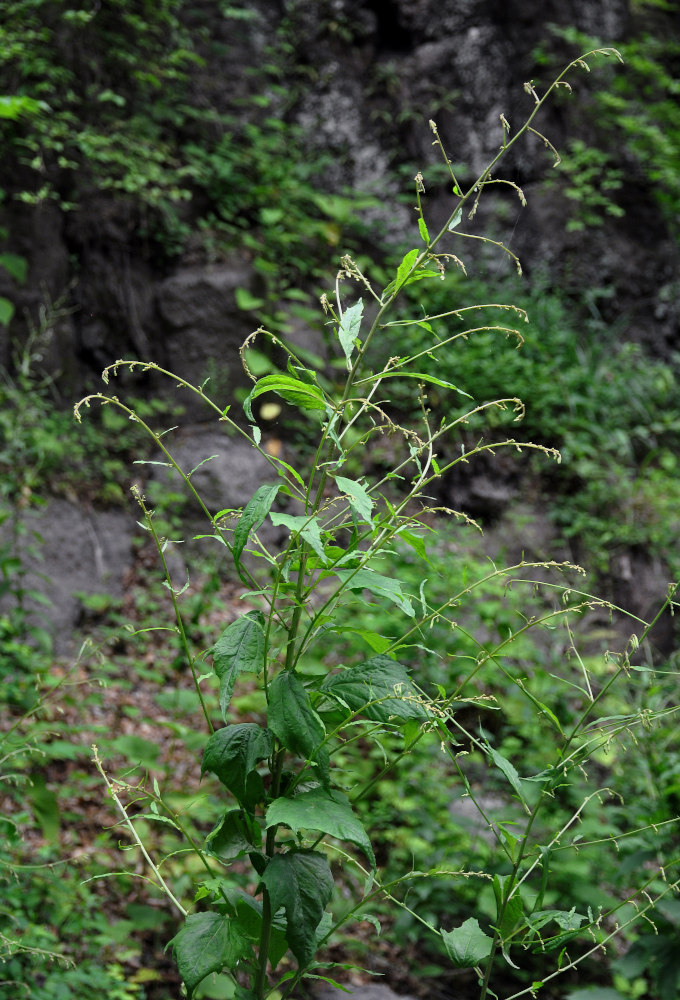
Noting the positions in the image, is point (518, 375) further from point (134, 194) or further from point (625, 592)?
point (134, 194)

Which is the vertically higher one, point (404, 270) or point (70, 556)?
point (404, 270)

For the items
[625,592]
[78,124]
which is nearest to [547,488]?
[625,592]

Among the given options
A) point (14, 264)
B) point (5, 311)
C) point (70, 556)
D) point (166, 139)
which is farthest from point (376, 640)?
point (166, 139)

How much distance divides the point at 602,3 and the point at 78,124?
20.5 ft

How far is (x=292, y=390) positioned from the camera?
91 centimetres

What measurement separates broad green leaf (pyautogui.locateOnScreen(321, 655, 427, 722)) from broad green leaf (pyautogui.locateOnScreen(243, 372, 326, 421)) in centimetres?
36

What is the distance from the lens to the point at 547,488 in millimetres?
5805

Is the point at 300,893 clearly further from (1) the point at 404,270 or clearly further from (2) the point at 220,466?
(2) the point at 220,466

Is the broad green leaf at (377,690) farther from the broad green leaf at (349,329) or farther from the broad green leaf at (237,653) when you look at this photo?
the broad green leaf at (349,329)

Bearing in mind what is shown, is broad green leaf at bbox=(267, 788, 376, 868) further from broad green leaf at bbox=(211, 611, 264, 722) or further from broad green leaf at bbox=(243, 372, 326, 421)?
broad green leaf at bbox=(243, 372, 326, 421)

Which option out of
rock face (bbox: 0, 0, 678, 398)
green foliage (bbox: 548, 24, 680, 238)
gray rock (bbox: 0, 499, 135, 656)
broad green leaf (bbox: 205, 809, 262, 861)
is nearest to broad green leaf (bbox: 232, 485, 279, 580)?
broad green leaf (bbox: 205, 809, 262, 861)

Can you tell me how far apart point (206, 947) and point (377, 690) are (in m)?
0.38

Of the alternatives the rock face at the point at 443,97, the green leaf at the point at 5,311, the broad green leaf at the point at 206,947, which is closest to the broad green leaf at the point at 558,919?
the broad green leaf at the point at 206,947

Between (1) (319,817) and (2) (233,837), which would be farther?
(2) (233,837)
